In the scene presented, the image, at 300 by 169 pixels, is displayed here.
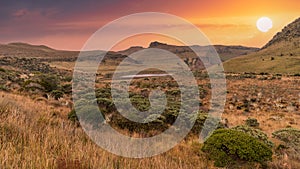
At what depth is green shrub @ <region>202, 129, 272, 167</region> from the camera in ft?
25.9

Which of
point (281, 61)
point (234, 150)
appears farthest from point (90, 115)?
point (281, 61)

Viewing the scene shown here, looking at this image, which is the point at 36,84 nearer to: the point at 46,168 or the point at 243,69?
the point at 46,168

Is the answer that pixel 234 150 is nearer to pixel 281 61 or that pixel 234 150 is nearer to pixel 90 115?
pixel 90 115

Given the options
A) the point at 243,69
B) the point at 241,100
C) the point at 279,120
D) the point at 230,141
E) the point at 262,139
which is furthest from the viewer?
the point at 243,69

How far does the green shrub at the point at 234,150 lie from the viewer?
7894 millimetres

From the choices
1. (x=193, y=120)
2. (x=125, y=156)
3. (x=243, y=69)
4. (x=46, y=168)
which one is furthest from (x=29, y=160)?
(x=243, y=69)

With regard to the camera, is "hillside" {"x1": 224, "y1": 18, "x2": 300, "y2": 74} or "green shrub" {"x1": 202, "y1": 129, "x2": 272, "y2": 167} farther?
"hillside" {"x1": 224, "y1": 18, "x2": 300, "y2": 74}

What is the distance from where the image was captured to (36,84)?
85.3 feet

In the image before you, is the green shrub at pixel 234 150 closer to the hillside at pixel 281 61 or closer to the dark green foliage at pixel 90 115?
the dark green foliage at pixel 90 115

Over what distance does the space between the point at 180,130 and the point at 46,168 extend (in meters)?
10.0

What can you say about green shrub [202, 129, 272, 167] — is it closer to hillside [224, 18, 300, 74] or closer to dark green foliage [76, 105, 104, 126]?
dark green foliage [76, 105, 104, 126]

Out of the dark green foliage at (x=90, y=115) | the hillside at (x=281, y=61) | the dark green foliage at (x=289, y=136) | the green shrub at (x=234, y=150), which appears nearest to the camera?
the green shrub at (x=234, y=150)

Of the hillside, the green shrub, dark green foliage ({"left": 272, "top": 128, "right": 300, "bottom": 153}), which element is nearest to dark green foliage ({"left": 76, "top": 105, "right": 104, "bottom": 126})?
the green shrub

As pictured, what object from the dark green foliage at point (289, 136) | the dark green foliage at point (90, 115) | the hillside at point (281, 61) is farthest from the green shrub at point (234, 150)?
the hillside at point (281, 61)
